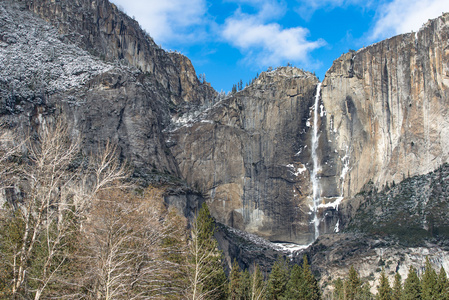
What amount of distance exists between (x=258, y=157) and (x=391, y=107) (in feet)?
125

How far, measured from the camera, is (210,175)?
135500 mm

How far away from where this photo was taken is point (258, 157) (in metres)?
136

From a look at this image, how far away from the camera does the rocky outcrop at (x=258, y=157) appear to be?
434 feet

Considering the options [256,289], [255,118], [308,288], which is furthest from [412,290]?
[255,118]

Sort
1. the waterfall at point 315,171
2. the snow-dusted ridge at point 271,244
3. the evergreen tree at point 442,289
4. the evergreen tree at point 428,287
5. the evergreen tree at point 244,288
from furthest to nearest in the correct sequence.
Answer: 1. the waterfall at point 315,171
2. the snow-dusted ridge at point 271,244
3. the evergreen tree at point 244,288
4. the evergreen tree at point 428,287
5. the evergreen tree at point 442,289

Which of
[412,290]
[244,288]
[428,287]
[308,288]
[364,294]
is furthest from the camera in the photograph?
[364,294]

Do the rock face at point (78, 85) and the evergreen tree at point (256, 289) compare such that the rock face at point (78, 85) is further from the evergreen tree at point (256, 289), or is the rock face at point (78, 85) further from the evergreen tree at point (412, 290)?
the evergreen tree at point (412, 290)

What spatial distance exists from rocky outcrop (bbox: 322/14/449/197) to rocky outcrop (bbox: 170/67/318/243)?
31.2 feet

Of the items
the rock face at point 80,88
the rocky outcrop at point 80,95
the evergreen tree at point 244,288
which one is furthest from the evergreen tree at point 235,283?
the rocky outcrop at point 80,95

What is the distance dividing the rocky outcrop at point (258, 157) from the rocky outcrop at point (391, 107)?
951cm

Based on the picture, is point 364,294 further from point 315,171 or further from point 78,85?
point 78,85

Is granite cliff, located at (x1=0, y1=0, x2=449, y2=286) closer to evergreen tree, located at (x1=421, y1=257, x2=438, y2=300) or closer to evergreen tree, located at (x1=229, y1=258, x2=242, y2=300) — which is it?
evergreen tree, located at (x1=229, y1=258, x2=242, y2=300)

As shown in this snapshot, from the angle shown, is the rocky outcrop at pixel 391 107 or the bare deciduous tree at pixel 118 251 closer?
the bare deciduous tree at pixel 118 251

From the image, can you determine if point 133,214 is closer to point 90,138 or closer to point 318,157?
point 90,138
